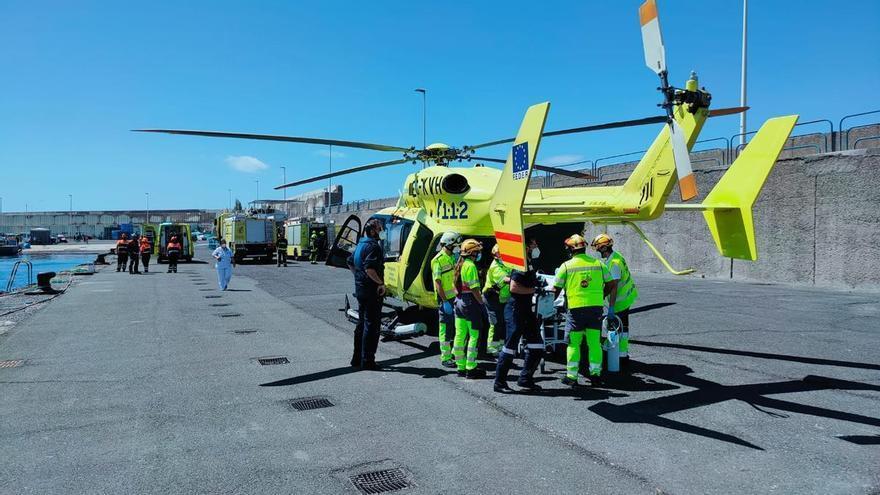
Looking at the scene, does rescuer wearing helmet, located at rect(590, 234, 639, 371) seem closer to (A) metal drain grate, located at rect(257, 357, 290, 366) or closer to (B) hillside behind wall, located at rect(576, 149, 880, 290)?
(A) metal drain grate, located at rect(257, 357, 290, 366)

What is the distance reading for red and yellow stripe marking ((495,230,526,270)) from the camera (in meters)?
5.72

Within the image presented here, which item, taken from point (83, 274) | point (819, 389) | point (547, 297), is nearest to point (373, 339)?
point (547, 297)

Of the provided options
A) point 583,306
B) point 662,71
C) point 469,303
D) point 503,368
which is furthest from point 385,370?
point 662,71

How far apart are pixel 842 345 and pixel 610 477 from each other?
6.44m

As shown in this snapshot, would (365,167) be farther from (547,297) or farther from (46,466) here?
(46,466)

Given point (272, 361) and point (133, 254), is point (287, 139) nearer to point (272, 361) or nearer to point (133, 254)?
point (272, 361)

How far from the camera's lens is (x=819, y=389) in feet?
19.7

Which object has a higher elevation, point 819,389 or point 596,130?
point 596,130

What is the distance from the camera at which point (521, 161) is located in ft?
19.2

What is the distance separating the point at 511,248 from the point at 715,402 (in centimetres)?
259

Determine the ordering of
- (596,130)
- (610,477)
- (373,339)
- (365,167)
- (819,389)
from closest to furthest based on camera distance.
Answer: (610,477), (819,389), (596,130), (373,339), (365,167)

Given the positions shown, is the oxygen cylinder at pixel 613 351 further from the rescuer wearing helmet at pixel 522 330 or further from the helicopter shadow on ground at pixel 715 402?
the rescuer wearing helmet at pixel 522 330

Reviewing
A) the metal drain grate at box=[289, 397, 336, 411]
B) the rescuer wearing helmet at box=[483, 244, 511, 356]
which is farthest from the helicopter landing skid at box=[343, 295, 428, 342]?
the metal drain grate at box=[289, 397, 336, 411]

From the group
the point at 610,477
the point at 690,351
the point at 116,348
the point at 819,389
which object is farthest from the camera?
the point at 116,348
